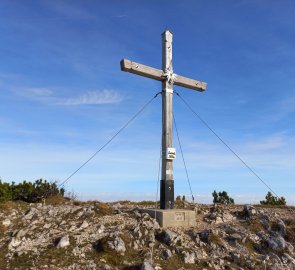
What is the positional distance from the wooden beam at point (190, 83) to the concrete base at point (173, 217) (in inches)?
223

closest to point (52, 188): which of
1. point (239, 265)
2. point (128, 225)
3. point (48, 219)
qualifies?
point (48, 219)

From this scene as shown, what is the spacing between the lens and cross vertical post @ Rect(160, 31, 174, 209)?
51.8 ft

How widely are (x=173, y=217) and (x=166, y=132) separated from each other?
3465mm

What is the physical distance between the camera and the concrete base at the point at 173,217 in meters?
14.6

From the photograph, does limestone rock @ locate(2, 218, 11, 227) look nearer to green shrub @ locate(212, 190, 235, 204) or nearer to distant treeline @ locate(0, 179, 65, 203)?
distant treeline @ locate(0, 179, 65, 203)

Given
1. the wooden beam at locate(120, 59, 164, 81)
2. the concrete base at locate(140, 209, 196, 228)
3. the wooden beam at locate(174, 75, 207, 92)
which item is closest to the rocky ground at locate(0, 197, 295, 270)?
the concrete base at locate(140, 209, 196, 228)

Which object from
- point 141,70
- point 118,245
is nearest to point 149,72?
point 141,70

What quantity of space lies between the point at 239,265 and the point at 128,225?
405 centimetres

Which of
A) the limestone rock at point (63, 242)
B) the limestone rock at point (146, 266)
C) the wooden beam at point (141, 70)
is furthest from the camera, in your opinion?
the wooden beam at point (141, 70)

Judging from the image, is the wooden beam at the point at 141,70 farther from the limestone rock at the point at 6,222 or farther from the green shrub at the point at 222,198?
the green shrub at the point at 222,198

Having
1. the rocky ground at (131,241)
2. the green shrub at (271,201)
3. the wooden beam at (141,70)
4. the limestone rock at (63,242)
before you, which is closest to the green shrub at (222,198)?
the green shrub at (271,201)

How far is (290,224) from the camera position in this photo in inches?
634

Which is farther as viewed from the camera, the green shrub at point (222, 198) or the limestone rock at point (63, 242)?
the green shrub at point (222, 198)

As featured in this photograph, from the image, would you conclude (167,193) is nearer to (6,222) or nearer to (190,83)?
(190,83)
